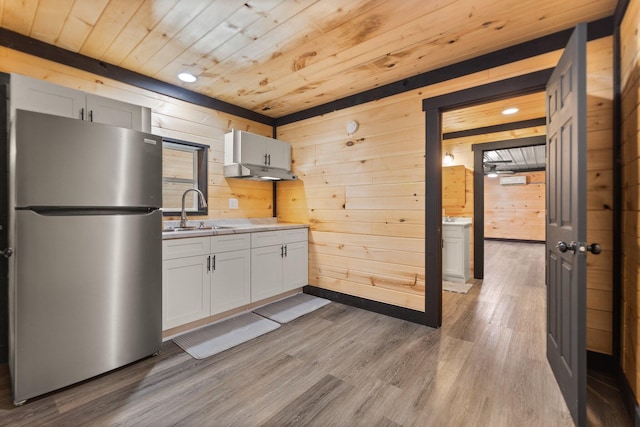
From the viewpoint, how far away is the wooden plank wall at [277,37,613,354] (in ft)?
6.62

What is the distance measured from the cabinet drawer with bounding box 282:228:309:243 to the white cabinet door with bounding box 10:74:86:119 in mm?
2164

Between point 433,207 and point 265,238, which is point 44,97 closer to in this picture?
point 265,238

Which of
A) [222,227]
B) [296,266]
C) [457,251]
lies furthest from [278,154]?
→ [457,251]

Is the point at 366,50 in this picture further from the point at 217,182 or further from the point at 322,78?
the point at 217,182

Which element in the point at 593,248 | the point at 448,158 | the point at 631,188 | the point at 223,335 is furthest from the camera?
the point at 448,158

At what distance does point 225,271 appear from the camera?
2.85 meters

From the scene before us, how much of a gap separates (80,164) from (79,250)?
0.54 m

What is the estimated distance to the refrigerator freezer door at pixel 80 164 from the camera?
1.68m

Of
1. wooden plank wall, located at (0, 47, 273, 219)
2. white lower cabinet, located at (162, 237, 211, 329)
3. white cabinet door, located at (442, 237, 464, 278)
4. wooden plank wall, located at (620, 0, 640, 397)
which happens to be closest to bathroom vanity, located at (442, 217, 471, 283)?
white cabinet door, located at (442, 237, 464, 278)

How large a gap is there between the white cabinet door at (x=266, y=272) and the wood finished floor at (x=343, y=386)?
606 mm

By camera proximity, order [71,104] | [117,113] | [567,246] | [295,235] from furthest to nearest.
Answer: [295,235]
[117,113]
[71,104]
[567,246]

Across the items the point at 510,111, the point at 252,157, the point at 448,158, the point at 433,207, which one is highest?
the point at 510,111

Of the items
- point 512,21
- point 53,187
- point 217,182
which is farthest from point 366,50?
point 53,187

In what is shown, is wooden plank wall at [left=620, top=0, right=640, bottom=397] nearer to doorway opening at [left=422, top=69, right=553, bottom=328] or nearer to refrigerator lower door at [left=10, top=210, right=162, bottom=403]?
doorway opening at [left=422, top=69, right=553, bottom=328]
